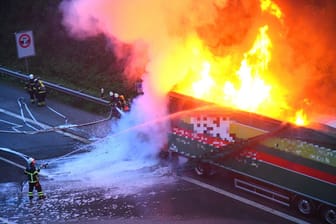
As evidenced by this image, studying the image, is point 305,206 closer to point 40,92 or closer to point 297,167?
point 297,167

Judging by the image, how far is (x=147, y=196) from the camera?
13.3m

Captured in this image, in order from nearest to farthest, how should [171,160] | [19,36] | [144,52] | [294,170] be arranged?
[294,170] < [171,160] < [144,52] < [19,36]

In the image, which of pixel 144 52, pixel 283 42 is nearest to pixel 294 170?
pixel 144 52

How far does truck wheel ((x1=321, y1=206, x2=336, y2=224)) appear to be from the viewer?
37.6 feet

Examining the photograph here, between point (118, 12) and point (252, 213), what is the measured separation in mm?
7342

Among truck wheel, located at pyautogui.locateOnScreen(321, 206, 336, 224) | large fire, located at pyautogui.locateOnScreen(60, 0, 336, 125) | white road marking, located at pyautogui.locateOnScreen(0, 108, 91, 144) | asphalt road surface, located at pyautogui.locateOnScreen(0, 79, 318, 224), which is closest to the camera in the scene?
truck wheel, located at pyautogui.locateOnScreen(321, 206, 336, 224)

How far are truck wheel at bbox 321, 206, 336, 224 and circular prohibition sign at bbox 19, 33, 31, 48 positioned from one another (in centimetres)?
1435

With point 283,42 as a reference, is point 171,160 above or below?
below

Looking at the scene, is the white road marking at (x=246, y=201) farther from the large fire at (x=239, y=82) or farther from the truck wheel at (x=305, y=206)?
the large fire at (x=239, y=82)

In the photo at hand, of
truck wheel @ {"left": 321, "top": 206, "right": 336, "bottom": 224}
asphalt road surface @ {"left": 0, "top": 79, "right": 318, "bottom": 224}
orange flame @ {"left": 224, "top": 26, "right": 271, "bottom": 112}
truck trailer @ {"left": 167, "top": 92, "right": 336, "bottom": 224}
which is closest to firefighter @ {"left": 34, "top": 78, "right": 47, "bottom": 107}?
asphalt road surface @ {"left": 0, "top": 79, "right": 318, "bottom": 224}

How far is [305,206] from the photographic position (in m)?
12.0

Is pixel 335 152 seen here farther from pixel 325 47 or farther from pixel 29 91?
pixel 29 91

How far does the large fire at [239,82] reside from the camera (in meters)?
13.4

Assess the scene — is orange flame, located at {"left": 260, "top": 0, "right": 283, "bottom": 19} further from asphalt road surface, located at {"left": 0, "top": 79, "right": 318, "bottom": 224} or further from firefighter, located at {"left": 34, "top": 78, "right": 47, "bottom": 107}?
firefighter, located at {"left": 34, "top": 78, "right": 47, "bottom": 107}
